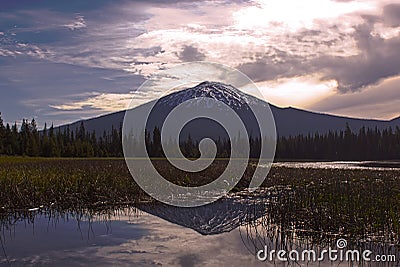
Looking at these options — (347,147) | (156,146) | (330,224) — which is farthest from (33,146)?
(330,224)

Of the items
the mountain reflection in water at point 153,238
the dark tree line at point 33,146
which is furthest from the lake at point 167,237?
the dark tree line at point 33,146

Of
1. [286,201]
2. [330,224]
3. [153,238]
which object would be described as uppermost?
[286,201]

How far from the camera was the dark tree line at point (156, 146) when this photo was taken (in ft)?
283

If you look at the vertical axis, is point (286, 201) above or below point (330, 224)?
above

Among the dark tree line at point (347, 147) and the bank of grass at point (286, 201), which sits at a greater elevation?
the dark tree line at point (347, 147)

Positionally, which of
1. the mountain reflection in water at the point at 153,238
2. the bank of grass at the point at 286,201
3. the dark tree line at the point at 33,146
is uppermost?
the dark tree line at the point at 33,146

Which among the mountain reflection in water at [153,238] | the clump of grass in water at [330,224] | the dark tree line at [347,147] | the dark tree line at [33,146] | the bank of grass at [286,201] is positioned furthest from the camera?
the dark tree line at [347,147]

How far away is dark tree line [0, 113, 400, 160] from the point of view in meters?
86.2

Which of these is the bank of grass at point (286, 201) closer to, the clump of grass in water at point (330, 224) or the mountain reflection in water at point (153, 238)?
the clump of grass in water at point (330, 224)

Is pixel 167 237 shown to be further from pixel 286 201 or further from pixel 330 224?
pixel 286 201

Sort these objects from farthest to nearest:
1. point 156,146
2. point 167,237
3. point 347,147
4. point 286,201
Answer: point 347,147 → point 156,146 → point 286,201 → point 167,237

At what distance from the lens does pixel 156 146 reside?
102 metres

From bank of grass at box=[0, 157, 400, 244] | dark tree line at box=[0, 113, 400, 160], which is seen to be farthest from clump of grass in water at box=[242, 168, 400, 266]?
dark tree line at box=[0, 113, 400, 160]

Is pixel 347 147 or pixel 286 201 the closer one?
pixel 286 201
